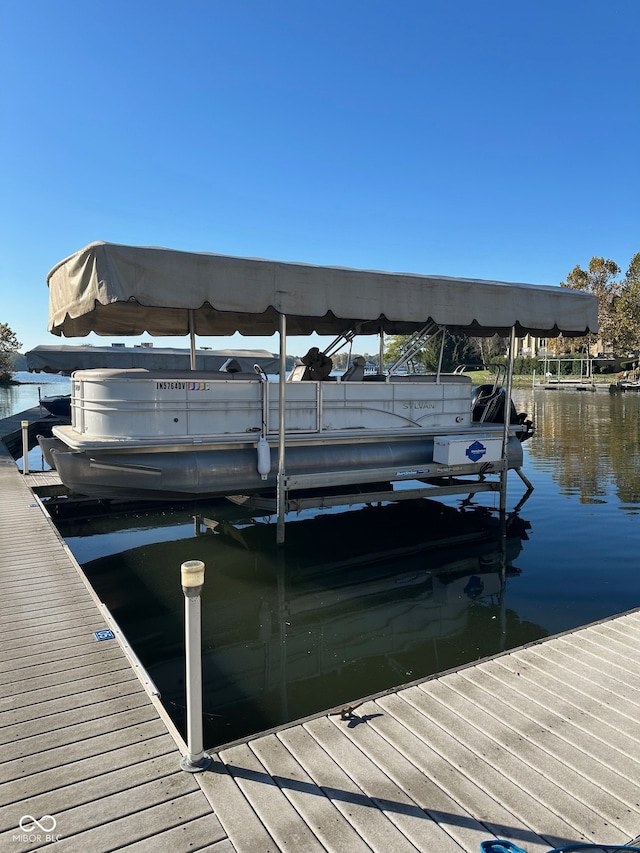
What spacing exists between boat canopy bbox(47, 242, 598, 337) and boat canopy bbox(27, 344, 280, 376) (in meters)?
8.49

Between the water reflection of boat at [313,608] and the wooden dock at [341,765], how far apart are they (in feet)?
3.58

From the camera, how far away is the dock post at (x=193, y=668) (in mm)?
2648

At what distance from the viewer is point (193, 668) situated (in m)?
2.78

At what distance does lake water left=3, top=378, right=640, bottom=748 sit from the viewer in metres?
4.86

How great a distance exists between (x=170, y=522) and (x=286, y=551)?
2.69 m

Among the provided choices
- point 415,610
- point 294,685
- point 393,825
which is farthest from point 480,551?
point 393,825

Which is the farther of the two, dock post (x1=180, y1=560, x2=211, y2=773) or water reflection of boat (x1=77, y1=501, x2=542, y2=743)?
water reflection of boat (x1=77, y1=501, x2=542, y2=743)

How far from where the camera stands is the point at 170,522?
383 inches

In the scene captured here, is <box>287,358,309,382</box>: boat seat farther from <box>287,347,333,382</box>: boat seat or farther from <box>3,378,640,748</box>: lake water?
<box>3,378,640,748</box>: lake water

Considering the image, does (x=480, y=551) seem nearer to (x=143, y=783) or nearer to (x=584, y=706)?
(x=584, y=706)

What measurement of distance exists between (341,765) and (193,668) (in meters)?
0.95

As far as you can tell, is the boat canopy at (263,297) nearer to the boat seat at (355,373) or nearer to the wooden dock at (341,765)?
the boat seat at (355,373)

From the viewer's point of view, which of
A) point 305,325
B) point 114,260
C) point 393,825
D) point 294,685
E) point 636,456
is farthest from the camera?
point 636,456

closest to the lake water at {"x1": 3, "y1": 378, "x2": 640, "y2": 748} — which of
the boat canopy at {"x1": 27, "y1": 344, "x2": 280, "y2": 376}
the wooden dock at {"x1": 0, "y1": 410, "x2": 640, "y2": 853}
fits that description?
the wooden dock at {"x1": 0, "y1": 410, "x2": 640, "y2": 853}
